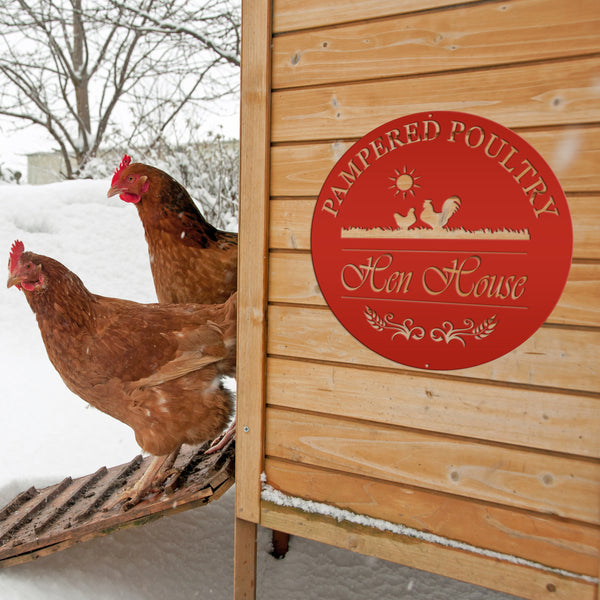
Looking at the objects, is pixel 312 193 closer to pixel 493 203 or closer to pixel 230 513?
pixel 493 203

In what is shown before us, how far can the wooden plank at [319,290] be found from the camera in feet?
3.89

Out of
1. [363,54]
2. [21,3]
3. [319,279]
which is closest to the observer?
[363,54]

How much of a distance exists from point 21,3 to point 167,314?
6908 mm

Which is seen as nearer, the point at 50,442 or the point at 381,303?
the point at 381,303

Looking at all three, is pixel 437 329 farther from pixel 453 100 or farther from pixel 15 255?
pixel 15 255

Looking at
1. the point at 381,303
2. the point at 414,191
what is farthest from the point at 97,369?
the point at 414,191

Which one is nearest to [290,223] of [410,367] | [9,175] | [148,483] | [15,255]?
[410,367]

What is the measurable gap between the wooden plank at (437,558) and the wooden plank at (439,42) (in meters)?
1.31

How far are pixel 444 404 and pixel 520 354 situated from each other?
243mm

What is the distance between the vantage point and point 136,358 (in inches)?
72.6

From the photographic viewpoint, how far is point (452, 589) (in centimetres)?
238

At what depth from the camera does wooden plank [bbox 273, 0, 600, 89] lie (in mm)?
1163

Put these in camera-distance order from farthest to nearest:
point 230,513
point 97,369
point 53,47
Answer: point 53,47 → point 230,513 → point 97,369

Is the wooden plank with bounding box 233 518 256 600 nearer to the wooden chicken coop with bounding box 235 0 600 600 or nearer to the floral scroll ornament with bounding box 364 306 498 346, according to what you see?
the wooden chicken coop with bounding box 235 0 600 600
